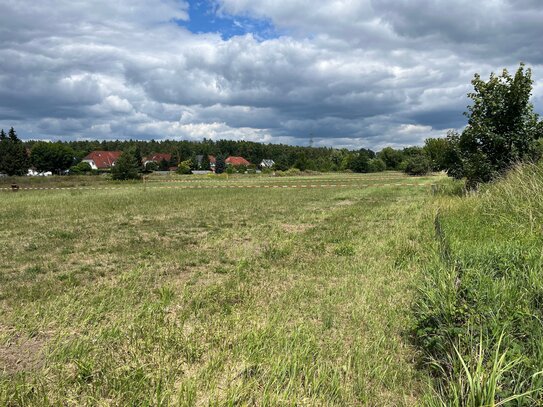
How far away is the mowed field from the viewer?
10.7ft

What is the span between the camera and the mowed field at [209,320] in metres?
3.25

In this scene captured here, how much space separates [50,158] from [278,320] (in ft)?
363

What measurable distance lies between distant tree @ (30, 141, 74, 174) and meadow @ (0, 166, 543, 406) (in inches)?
4056

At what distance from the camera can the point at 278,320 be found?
4691 mm

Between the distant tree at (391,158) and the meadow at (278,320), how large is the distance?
12626 cm

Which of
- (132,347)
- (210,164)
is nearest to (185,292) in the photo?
(132,347)

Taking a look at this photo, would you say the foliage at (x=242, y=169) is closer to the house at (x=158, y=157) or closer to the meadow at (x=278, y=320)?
the house at (x=158, y=157)

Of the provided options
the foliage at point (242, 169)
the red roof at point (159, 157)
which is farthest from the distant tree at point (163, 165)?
the foliage at point (242, 169)

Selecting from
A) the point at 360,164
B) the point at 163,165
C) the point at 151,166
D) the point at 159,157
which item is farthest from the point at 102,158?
the point at 360,164

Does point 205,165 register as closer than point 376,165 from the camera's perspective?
No

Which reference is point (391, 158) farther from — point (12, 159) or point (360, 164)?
point (12, 159)

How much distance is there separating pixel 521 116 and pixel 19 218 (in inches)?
771

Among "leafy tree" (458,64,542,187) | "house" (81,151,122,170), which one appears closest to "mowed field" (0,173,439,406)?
"leafy tree" (458,64,542,187)

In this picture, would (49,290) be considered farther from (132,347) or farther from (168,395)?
(168,395)
